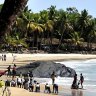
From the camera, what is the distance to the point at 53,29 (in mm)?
95875

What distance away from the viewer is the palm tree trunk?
4.37m

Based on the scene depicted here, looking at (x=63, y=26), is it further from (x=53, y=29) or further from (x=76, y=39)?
(x=76, y=39)

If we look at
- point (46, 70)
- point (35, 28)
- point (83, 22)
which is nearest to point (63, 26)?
point (83, 22)

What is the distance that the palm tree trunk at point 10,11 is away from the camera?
4.37 meters

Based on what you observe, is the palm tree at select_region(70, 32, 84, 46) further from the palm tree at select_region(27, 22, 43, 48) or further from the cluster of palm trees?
the palm tree at select_region(27, 22, 43, 48)

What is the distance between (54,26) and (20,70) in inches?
2335

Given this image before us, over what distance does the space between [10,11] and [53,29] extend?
3607 inches

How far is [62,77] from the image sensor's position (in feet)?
124

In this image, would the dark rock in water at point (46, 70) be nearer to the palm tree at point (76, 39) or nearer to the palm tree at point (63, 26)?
the palm tree at point (63, 26)

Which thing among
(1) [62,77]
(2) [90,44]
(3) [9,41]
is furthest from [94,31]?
(1) [62,77]

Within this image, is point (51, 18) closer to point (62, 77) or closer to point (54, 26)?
point (54, 26)

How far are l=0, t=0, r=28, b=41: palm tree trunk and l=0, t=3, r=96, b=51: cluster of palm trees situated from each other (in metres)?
79.6

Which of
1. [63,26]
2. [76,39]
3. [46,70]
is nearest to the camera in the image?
[46,70]

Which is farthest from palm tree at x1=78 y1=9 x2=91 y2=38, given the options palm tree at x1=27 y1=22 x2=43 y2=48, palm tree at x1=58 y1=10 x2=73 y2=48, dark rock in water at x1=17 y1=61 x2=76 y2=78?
dark rock in water at x1=17 y1=61 x2=76 y2=78
